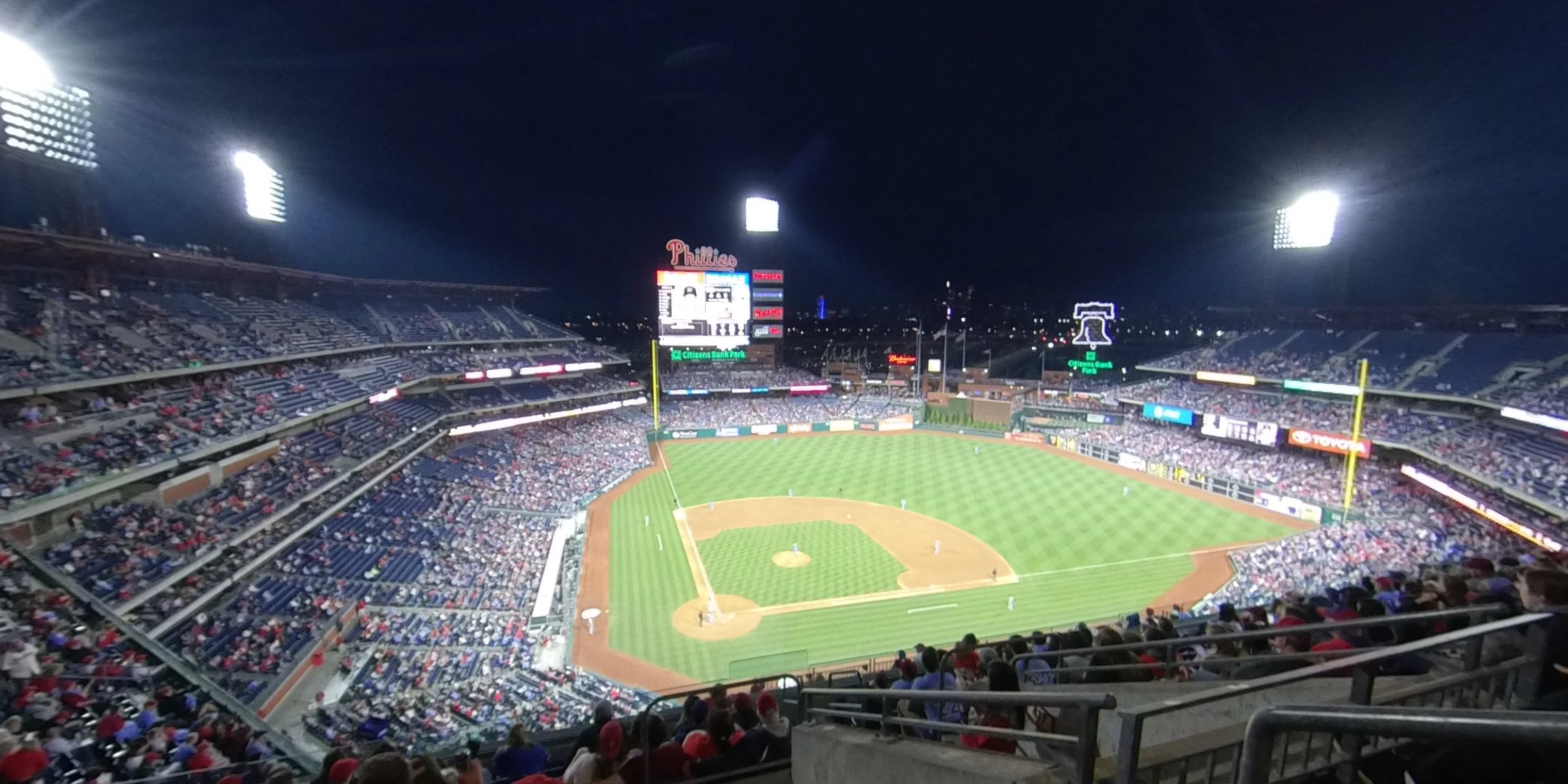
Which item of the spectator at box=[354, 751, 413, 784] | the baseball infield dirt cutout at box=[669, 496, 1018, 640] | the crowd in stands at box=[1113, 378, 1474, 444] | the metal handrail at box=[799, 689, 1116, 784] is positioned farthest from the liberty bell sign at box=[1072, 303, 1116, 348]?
the spectator at box=[354, 751, 413, 784]

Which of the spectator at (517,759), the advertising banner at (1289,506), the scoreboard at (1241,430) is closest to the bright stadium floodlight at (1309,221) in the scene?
the scoreboard at (1241,430)

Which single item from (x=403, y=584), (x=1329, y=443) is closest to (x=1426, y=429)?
(x=1329, y=443)

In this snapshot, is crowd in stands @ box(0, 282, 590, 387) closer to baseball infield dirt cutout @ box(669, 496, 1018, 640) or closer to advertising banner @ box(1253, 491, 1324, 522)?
baseball infield dirt cutout @ box(669, 496, 1018, 640)

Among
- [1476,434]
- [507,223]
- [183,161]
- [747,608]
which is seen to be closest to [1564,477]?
[1476,434]

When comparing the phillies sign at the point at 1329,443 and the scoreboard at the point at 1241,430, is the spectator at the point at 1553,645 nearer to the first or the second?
the phillies sign at the point at 1329,443

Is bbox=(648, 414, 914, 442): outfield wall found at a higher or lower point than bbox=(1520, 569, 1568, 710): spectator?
lower

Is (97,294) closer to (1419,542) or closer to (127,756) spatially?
(127,756)
